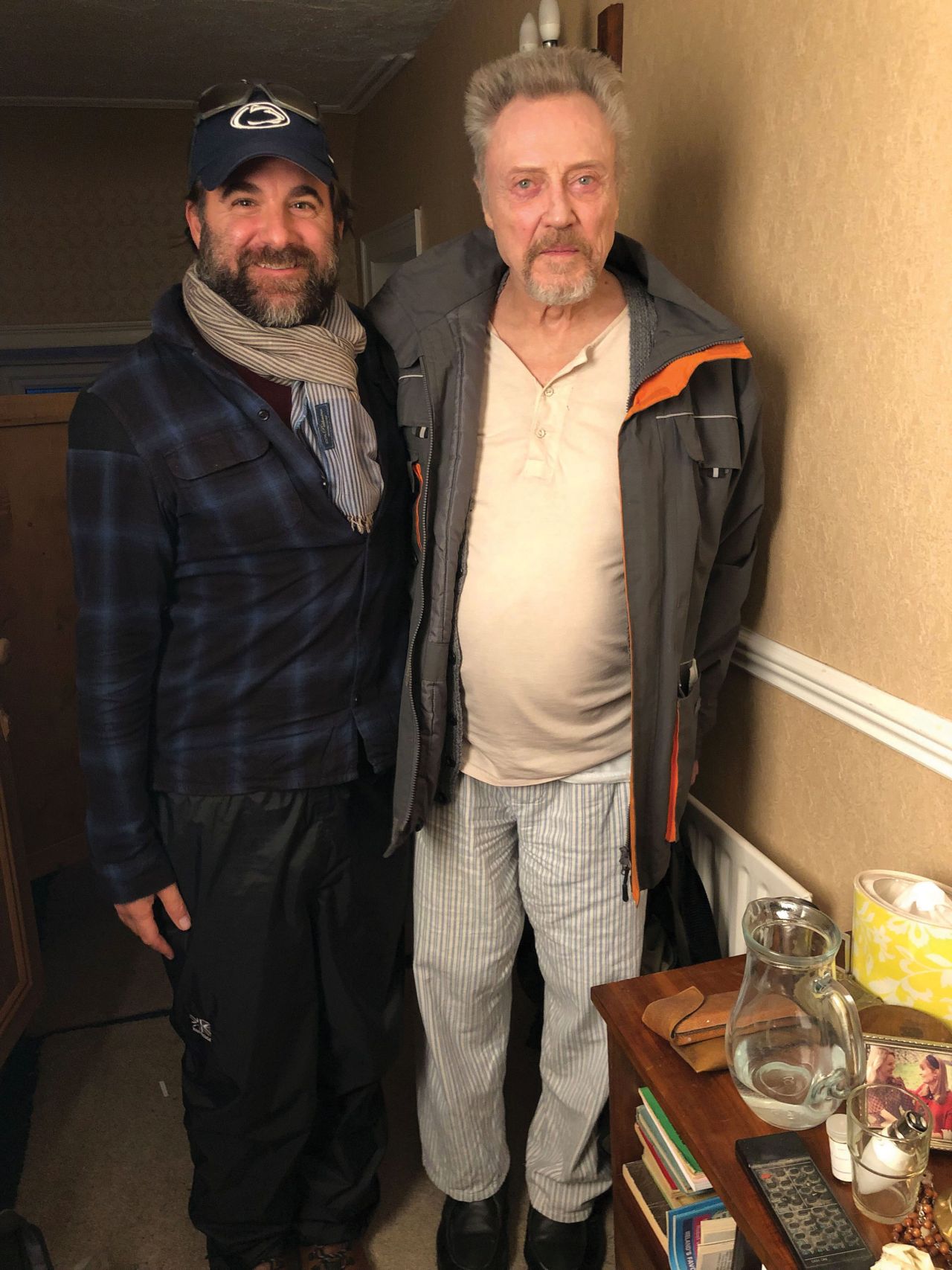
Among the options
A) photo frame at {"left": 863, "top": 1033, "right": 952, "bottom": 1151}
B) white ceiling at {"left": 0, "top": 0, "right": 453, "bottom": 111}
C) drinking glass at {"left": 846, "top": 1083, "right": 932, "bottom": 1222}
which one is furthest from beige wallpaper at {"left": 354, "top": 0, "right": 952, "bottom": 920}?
white ceiling at {"left": 0, "top": 0, "right": 453, "bottom": 111}

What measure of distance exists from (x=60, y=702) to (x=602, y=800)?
1.71 m

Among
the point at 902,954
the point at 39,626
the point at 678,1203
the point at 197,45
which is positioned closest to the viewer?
the point at 902,954

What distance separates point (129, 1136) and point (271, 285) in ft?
5.43

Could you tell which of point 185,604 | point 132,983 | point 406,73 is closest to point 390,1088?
point 132,983

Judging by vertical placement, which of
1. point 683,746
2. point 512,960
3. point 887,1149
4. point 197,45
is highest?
point 197,45

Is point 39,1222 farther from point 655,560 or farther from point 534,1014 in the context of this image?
point 655,560

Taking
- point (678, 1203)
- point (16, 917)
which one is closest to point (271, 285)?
point (678, 1203)

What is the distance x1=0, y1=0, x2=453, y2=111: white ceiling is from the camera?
2596mm

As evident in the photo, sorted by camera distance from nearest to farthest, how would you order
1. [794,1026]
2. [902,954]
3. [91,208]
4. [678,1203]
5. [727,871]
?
1. [794,1026]
2. [902,954]
3. [678,1203]
4. [727,871]
5. [91,208]

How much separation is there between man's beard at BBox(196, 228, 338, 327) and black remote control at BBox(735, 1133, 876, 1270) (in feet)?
3.71

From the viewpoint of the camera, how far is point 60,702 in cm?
267

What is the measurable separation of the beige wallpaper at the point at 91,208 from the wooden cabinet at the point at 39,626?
1560mm

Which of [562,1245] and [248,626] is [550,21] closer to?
[248,626]

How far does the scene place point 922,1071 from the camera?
0.99 m
